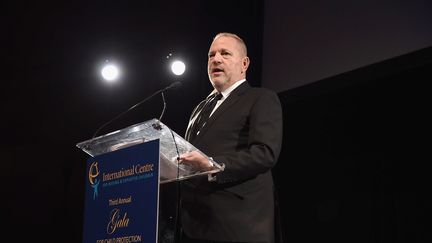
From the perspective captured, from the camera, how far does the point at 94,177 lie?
6.44 feet

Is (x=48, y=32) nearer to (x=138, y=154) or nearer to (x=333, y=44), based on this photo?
(x=333, y=44)

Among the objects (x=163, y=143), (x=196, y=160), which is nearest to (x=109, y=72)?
(x=163, y=143)

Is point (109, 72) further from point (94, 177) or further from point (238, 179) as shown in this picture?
point (238, 179)

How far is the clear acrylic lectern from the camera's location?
5.82 ft

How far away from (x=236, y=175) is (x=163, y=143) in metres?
0.29

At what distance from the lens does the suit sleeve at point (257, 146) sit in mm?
1885

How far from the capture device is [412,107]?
3.72 meters

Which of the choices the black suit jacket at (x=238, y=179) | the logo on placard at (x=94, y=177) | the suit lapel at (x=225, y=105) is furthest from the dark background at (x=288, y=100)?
the logo on placard at (x=94, y=177)

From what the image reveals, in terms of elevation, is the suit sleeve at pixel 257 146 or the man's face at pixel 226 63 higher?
the man's face at pixel 226 63

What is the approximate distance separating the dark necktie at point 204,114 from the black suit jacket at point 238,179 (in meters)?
0.12

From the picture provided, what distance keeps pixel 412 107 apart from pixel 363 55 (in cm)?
53

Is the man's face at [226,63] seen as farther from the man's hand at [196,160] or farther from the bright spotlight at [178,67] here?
the bright spotlight at [178,67]

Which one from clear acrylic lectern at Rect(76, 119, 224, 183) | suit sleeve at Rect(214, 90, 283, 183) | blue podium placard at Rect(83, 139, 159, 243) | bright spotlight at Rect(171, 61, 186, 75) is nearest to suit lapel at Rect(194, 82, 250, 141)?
suit sleeve at Rect(214, 90, 283, 183)

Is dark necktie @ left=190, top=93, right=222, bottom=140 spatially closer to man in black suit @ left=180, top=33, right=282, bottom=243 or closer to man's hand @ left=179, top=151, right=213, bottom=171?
man in black suit @ left=180, top=33, right=282, bottom=243
